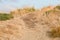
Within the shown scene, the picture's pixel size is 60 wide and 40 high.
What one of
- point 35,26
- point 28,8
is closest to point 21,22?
point 35,26

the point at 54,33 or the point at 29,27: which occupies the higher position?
the point at 29,27

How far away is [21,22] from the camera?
13328 millimetres

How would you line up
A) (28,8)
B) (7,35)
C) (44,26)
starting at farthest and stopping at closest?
(28,8), (44,26), (7,35)

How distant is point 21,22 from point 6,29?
2.28 metres

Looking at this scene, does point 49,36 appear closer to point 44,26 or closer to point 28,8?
point 44,26

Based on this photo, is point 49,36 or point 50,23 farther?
point 50,23

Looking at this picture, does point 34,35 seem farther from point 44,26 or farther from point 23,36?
point 44,26

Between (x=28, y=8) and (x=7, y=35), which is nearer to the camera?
(x=7, y=35)

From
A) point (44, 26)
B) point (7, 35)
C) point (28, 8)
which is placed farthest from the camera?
point (28, 8)

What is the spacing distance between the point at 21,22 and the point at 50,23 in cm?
183

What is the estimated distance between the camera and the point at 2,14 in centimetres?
1452

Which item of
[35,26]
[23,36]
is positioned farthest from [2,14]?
[23,36]

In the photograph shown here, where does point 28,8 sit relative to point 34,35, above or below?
above

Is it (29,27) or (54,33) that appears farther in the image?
(29,27)
